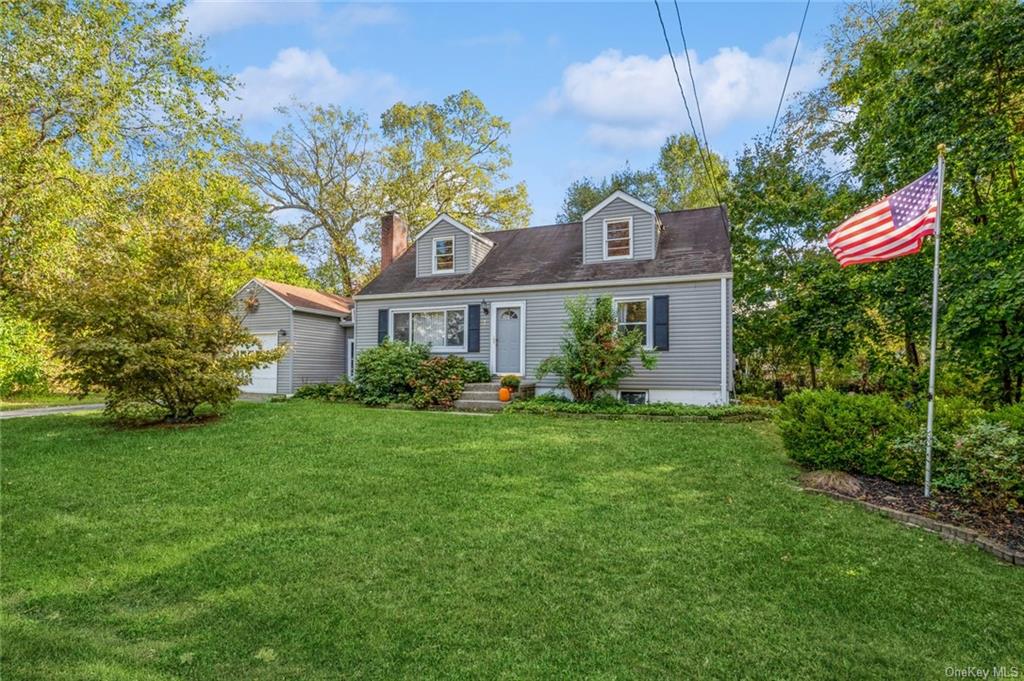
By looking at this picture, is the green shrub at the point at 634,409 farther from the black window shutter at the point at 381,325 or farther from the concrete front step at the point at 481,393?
the black window shutter at the point at 381,325

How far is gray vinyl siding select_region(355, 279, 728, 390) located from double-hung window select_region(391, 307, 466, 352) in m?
1.69

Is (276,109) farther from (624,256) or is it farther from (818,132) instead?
(818,132)

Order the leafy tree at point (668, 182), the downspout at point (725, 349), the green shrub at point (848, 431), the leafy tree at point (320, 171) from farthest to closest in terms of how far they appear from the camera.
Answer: the leafy tree at point (668, 182) → the leafy tree at point (320, 171) → the downspout at point (725, 349) → the green shrub at point (848, 431)

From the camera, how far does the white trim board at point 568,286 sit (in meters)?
11.7

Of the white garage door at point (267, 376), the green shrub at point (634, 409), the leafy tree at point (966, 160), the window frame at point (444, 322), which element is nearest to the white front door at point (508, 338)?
the window frame at point (444, 322)

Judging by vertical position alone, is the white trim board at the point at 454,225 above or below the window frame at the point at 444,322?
above

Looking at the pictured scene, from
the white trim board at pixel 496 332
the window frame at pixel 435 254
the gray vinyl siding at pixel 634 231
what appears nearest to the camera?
the gray vinyl siding at pixel 634 231

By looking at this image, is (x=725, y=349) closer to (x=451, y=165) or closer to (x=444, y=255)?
(x=444, y=255)

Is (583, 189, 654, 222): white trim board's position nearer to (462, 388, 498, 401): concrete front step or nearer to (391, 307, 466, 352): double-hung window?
(391, 307, 466, 352): double-hung window

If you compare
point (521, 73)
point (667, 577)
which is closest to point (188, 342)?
point (521, 73)

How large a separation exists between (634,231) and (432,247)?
6161mm

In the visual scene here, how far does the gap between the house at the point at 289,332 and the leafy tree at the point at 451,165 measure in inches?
378

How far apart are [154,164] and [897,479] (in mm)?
15162

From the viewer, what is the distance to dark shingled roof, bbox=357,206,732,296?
12.4 m
